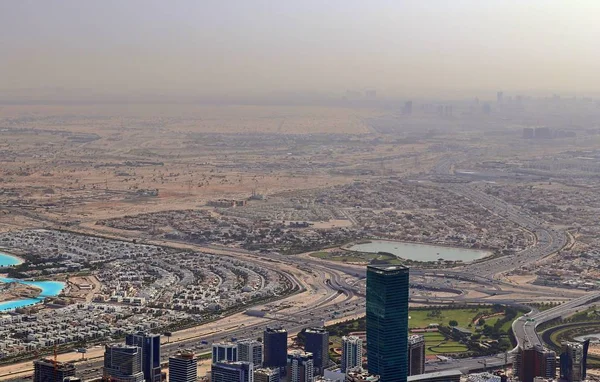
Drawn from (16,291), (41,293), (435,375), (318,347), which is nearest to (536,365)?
(435,375)

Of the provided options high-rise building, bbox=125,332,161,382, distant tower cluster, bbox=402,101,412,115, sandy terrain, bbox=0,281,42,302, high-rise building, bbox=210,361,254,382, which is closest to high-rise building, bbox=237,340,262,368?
high-rise building, bbox=125,332,161,382

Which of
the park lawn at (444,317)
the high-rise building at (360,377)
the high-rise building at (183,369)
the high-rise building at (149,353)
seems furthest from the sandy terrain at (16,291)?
the high-rise building at (360,377)

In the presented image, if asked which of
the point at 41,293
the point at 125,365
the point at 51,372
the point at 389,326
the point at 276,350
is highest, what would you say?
the point at 389,326

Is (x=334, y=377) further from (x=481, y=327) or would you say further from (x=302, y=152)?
(x=302, y=152)

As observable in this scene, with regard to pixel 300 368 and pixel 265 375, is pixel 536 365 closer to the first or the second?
pixel 300 368

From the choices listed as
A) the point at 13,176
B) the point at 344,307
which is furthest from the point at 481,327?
the point at 13,176

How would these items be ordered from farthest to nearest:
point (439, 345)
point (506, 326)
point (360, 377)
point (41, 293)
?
point (41, 293), point (506, 326), point (439, 345), point (360, 377)

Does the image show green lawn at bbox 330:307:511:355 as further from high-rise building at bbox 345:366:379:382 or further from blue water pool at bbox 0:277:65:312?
blue water pool at bbox 0:277:65:312

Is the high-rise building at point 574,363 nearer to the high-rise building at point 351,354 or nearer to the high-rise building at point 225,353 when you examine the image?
the high-rise building at point 351,354
